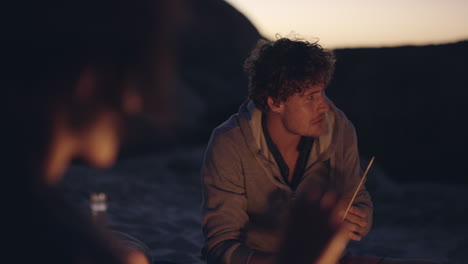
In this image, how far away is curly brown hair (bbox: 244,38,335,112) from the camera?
2238 mm

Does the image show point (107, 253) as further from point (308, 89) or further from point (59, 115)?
point (308, 89)

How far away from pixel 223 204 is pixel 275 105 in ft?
1.90

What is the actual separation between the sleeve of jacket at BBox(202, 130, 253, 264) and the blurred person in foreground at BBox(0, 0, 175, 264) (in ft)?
4.48

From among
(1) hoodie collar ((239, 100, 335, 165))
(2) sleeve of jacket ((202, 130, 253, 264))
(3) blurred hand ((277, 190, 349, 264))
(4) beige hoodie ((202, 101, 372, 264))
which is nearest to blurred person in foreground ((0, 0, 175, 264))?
(3) blurred hand ((277, 190, 349, 264))

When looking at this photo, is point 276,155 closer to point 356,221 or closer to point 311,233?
point 356,221

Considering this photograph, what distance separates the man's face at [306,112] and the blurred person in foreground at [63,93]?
1635mm

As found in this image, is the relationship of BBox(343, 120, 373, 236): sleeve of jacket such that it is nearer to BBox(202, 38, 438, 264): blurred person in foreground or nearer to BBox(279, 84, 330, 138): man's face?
BBox(202, 38, 438, 264): blurred person in foreground

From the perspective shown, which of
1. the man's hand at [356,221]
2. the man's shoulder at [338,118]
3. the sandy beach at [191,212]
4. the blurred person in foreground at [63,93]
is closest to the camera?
the blurred person in foreground at [63,93]

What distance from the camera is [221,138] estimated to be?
2.22 m

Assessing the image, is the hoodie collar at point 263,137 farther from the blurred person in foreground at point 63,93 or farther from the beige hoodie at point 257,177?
the blurred person in foreground at point 63,93

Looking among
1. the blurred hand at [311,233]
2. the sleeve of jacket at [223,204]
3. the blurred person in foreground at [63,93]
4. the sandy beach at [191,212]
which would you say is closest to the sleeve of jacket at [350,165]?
the sleeve of jacket at [223,204]

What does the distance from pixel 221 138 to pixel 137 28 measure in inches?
65.1

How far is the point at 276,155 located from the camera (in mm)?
2268

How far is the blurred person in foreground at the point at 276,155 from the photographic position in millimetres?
2117
